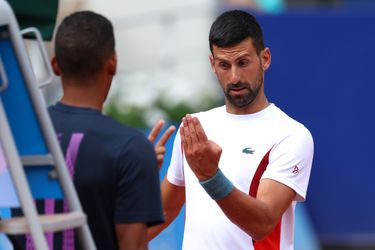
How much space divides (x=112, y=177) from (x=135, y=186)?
0.31ft

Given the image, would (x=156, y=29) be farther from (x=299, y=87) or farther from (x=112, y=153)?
(x=112, y=153)

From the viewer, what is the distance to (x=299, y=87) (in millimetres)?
11977

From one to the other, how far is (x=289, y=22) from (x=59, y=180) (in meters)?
8.56

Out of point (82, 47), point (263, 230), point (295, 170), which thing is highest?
point (82, 47)

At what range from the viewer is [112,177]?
387cm

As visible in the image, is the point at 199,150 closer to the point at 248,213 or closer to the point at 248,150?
the point at 248,213

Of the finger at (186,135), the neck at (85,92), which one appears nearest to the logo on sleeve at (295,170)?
the finger at (186,135)

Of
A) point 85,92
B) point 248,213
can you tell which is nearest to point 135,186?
point 85,92

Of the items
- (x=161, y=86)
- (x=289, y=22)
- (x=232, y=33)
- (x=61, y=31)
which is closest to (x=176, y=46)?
(x=161, y=86)

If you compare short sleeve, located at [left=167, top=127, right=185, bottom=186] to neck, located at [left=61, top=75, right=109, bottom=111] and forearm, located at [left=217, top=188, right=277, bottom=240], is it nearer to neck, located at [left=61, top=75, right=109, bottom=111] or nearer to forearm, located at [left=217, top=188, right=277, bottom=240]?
forearm, located at [left=217, top=188, right=277, bottom=240]

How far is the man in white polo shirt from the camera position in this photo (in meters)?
4.82

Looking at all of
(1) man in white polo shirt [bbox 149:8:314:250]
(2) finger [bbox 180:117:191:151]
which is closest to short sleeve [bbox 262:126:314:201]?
(1) man in white polo shirt [bbox 149:8:314:250]

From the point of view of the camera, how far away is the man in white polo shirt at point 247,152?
482 centimetres

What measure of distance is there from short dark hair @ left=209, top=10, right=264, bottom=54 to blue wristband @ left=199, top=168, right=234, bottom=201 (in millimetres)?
832
